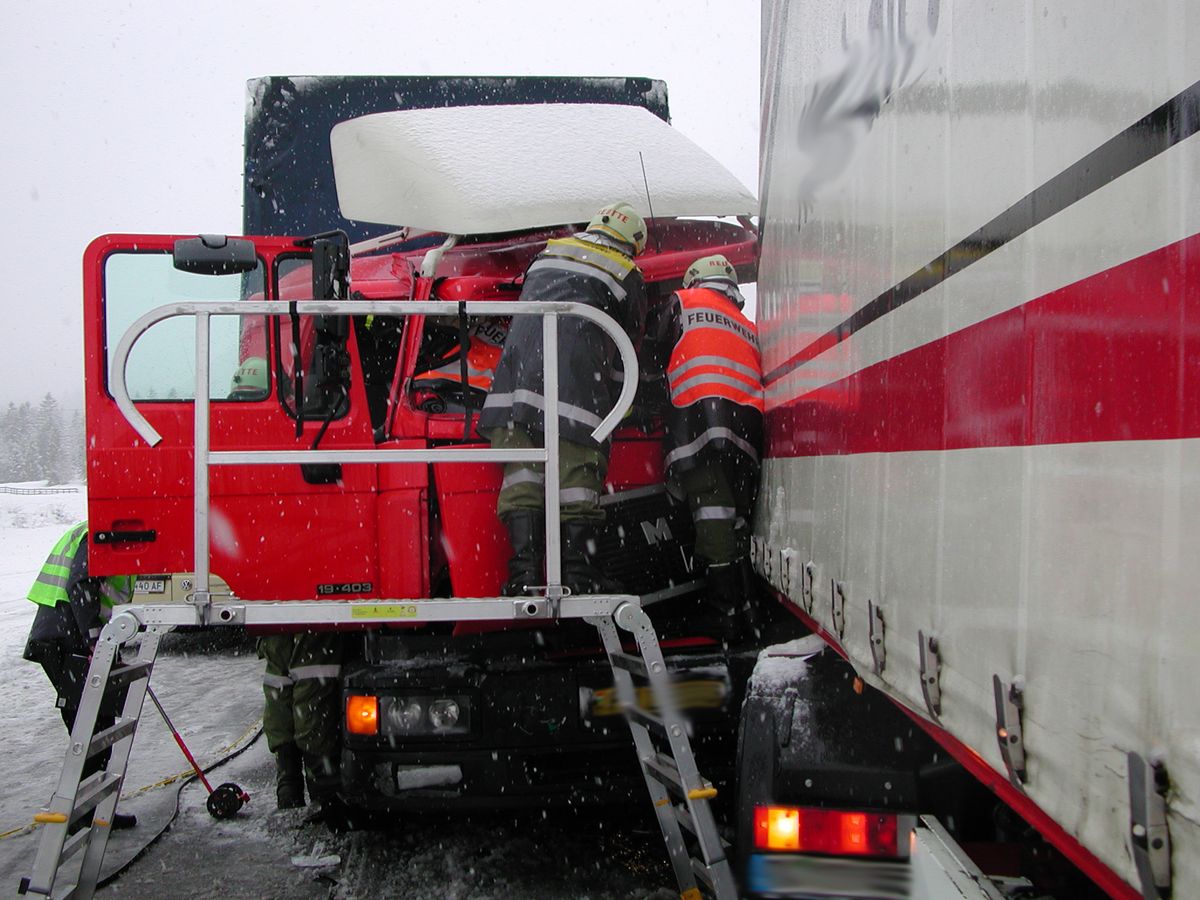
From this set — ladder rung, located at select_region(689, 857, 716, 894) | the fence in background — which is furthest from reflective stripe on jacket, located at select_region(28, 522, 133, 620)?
the fence in background

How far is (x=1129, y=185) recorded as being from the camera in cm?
121

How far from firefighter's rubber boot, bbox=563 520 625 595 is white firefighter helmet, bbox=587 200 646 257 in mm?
1206

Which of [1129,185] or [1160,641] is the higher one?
[1129,185]

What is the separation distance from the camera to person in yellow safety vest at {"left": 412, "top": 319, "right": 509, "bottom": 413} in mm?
4512

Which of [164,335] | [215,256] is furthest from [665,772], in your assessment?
[164,335]

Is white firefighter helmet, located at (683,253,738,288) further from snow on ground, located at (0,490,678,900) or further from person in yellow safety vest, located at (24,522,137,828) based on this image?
person in yellow safety vest, located at (24,522,137,828)

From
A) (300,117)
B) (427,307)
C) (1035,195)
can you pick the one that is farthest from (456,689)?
(300,117)

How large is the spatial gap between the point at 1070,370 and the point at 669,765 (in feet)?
8.82

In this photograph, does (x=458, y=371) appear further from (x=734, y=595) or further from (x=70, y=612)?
(x=70, y=612)

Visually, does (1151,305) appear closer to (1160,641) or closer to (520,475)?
(1160,641)

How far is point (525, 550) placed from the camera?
13.1 feet

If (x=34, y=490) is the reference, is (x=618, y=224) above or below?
above

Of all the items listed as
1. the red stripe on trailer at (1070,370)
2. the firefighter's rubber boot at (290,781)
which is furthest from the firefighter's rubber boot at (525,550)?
the firefighter's rubber boot at (290,781)

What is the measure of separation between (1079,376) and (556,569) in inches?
95.6
